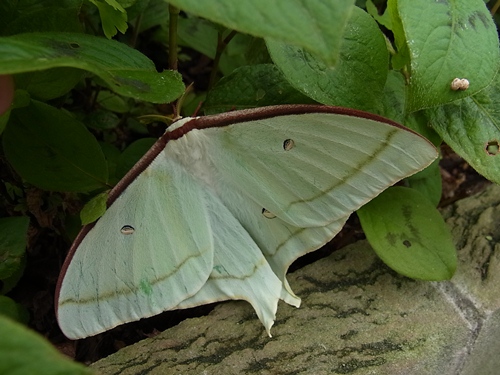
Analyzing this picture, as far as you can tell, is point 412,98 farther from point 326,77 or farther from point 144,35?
point 144,35

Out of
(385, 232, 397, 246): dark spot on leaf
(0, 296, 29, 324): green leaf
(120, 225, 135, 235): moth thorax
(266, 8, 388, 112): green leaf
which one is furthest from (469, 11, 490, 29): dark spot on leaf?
(0, 296, 29, 324): green leaf

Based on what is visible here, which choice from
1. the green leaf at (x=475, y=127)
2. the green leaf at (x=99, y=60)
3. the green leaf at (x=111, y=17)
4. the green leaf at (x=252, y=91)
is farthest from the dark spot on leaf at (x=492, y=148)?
the green leaf at (x=111, y=17)

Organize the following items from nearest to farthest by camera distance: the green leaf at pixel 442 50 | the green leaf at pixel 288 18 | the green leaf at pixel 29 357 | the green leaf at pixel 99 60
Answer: the green leaf at pixel 29 357 < the green leaf at pixel 288 18 < the green leaf at pixel 99 60 < the green leaf at pixel 442 50

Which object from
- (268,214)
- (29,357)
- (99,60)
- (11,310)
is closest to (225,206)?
(268,214)

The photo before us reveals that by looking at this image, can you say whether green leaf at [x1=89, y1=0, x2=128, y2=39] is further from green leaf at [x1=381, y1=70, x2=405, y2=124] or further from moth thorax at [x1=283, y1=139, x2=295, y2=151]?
green leaf at [x1=381, y1=70, x2=405, y2=124]

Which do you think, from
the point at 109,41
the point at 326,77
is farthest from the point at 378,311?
the point at 109,41

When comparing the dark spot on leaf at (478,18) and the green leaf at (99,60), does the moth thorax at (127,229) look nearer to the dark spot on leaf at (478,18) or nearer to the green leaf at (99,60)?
the green leaf at (99,60)

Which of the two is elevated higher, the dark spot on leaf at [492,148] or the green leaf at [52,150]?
the dark spot on leaf at [492,148]

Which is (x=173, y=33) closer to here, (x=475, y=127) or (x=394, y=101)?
(x=394, y=101)
